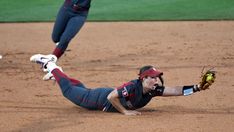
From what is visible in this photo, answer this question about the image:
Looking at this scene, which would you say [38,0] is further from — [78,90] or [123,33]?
[78,90]

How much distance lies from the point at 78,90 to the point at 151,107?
97 cm

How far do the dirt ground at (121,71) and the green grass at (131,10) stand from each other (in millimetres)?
649

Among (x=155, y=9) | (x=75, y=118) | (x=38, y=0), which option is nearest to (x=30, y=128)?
(x=75, y=118)

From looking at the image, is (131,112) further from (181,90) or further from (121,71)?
(121,71)

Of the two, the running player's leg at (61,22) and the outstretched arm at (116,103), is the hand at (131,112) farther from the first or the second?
the running player's leg at (61,22)

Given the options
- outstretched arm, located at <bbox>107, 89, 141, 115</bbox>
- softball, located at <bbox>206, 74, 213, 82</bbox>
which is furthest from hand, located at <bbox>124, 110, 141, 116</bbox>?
softball, located at <bbox>206, 74, 213, 82</bbox>

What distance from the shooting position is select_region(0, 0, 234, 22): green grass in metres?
15.1

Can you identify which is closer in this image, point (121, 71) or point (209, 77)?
point (209, 77)

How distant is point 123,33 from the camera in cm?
1346

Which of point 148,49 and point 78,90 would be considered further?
point 148,49

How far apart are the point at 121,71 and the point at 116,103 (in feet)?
9.80

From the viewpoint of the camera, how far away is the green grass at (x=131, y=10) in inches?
596

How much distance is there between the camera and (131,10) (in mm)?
16016

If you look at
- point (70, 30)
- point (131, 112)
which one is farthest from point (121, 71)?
point (131, 112)
